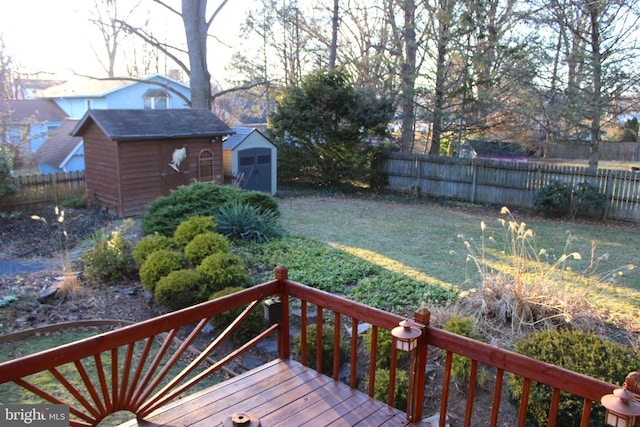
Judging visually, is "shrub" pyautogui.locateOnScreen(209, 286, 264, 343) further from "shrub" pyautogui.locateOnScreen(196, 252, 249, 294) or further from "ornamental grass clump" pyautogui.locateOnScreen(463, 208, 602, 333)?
"ornamental grass clump" pyautogui.locateOnScreen(463, 208, 602, 333)

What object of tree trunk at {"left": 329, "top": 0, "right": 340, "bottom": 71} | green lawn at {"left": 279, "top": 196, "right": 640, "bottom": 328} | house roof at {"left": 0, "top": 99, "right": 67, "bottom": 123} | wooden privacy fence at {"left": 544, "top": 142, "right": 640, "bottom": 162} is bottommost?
green lawn at {"left": 279, "top": 196, "right": 640, "bottom": 328}

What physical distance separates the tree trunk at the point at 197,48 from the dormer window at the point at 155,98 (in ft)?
28.2

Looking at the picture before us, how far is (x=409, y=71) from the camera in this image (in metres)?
14.5

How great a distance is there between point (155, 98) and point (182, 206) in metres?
17.3

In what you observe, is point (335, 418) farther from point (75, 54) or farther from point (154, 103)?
point (75, 54)

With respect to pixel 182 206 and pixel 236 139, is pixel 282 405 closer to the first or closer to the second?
pixel 182 206

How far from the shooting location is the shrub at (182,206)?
8.02 metres

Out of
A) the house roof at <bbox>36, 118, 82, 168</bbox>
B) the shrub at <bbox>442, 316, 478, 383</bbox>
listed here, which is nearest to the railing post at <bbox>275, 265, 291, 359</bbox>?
the shrub at <bbox>442, 316, 478, 383</bbox>

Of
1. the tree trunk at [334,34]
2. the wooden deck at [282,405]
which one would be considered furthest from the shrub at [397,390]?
the tree trunk at [334,34]

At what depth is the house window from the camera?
11.8 m

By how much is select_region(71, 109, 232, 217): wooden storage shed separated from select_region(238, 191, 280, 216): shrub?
3031 millimetres

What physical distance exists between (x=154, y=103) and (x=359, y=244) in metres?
19.1

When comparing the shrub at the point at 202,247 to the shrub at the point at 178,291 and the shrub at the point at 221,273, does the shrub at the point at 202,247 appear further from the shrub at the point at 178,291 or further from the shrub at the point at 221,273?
the shrub at the point at 178,291

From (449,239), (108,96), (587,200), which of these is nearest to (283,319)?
(449,239)
